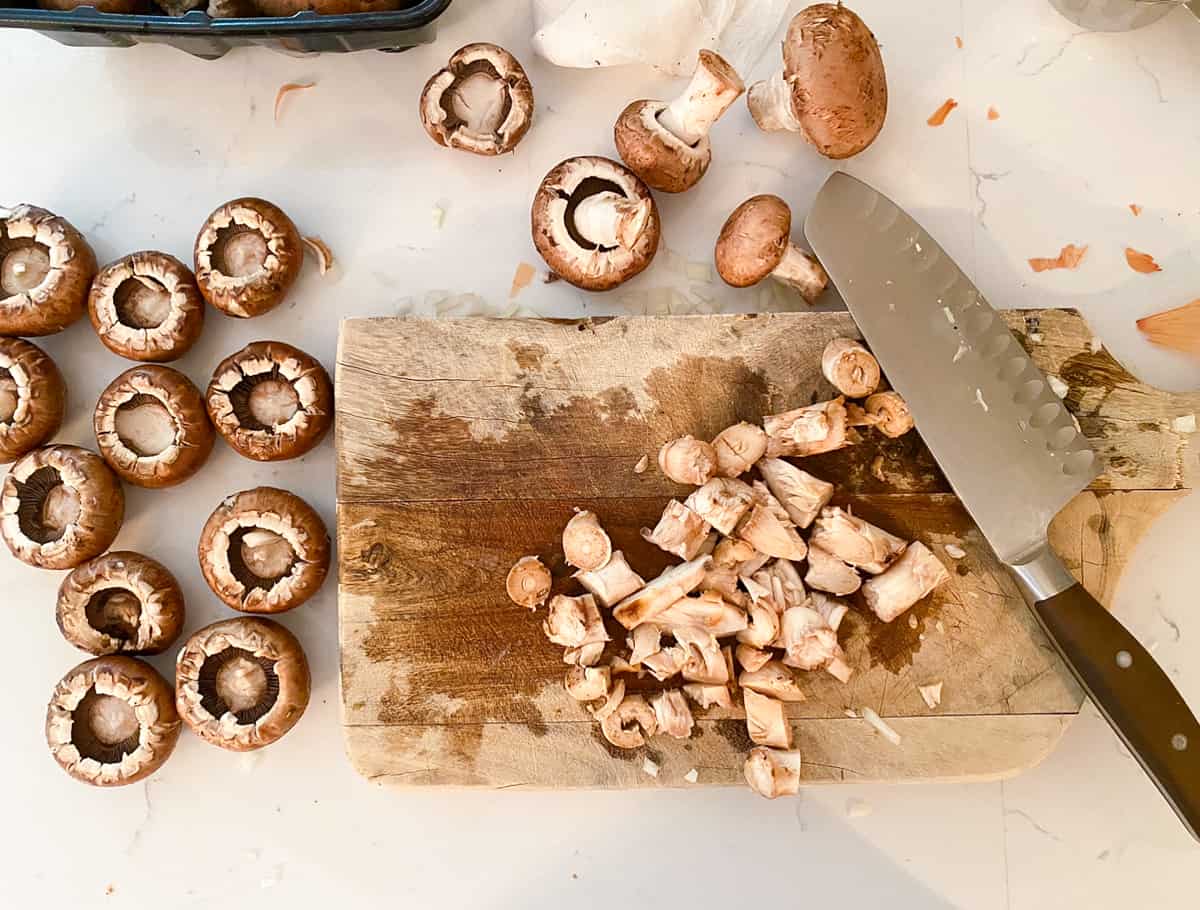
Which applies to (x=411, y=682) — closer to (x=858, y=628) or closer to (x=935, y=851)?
(x=858, y=628)

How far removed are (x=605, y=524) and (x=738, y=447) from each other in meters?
0.23

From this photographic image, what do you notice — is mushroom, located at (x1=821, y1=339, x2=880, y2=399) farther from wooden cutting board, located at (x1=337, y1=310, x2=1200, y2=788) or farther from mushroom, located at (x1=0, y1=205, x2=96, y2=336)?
mushroom, located at (x1=0, y1=205, x2=96, y2=336)

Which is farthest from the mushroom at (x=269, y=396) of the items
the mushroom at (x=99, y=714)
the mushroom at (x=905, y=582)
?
the mushroom at (x=905, y=582)

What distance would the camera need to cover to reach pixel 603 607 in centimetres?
143

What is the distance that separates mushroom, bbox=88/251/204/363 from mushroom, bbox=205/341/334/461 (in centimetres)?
9

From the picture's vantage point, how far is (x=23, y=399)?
1465mm

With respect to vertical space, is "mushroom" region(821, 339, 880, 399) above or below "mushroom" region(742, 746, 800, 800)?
above

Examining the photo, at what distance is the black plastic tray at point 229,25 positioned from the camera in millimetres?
1408

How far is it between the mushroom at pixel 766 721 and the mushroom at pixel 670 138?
80 centimetres

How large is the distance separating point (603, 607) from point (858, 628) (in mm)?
389

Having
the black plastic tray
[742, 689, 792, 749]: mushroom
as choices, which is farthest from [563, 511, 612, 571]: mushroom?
the black plastic tray

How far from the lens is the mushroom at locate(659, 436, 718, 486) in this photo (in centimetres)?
136

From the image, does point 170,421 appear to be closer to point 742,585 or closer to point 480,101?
point 480,101

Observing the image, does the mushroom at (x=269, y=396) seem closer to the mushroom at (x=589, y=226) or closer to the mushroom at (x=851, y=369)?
the mushroom at (x=589, y=226)
